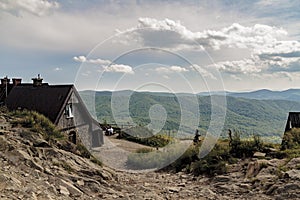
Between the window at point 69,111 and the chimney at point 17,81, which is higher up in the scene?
the chimney at point 17,81

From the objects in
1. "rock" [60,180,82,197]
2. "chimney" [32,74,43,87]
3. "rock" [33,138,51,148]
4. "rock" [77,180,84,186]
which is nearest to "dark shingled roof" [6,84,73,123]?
"chimney" [32,74,43,87]

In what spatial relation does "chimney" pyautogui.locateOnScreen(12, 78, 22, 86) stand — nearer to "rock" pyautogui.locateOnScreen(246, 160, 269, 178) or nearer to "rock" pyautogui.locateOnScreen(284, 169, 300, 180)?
"rock" pyautogui.locateOnScreen(246, 160, 269, 178)

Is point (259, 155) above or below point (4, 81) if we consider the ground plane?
below

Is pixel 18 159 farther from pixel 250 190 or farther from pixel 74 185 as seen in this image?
pixel 250 190

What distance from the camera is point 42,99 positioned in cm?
2286

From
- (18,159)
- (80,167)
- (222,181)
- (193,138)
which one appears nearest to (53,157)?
(80,167)

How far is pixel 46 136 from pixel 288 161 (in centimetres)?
1020

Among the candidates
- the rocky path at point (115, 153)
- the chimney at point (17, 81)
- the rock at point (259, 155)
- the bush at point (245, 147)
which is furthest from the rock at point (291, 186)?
the chimney at point (17, 81)

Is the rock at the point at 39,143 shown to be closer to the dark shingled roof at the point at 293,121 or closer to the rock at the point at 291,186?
the rock at the point at 291,186

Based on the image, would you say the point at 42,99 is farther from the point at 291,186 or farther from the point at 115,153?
the point at 291,186

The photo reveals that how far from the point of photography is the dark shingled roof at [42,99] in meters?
22.1

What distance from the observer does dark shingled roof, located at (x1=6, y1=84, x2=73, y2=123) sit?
22.1 metres

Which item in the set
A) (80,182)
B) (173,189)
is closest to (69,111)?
(173,189)

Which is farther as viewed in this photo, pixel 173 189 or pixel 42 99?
pixel 42 99
